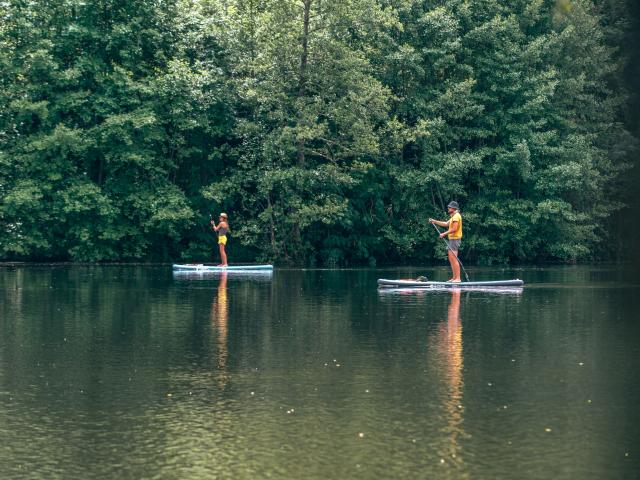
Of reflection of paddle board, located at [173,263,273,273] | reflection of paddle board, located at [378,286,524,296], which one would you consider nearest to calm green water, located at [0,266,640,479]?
reflection of paddle board, located at [378,286,524,296]

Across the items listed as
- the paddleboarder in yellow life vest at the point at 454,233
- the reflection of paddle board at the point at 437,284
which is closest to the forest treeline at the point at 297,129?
the paddleboarder in yellow life vest at the point at 454,233

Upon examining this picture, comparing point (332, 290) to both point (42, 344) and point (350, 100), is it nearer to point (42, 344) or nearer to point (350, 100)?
point (42, 344)

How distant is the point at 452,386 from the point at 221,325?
7488mm

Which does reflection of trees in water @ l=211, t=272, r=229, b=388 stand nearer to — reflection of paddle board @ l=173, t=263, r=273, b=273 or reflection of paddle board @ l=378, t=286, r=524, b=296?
reflection of paddle board @ l=378, t=286, r=524, b=296

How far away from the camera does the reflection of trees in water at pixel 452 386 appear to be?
380 inches

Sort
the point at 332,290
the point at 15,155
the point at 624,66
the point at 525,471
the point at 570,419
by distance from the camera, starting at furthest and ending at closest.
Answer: the point at 624,66
the point at 15,155
the point at 332,290
the point at 570,419
the point at 525,471

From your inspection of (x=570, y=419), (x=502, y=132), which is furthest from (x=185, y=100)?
(x=570, y=419)

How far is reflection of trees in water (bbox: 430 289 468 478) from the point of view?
964 centimetres

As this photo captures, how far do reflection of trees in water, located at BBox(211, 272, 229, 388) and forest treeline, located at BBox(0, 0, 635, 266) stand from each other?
16858 mm

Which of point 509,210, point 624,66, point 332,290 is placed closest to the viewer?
point 332,290

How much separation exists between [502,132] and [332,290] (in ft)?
83.6

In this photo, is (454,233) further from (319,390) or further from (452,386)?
(319,390)

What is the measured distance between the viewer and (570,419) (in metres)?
11.2

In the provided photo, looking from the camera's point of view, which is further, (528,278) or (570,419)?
(528,278)
